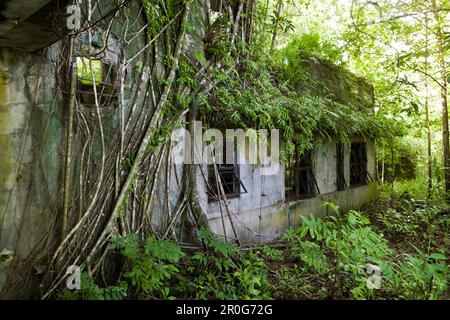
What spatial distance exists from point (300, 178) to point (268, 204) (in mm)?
1695

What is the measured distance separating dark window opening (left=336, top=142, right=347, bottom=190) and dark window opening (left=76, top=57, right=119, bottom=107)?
6.92 metres

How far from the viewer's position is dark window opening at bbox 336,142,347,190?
8.88 meters

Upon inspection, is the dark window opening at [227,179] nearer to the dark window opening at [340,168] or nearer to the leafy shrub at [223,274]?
the leafy shrub at [223,274]

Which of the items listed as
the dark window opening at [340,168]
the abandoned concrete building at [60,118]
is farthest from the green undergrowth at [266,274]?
the dark window opening at [340,168]

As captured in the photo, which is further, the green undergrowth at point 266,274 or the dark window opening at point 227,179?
the dark window opening at point 227,179

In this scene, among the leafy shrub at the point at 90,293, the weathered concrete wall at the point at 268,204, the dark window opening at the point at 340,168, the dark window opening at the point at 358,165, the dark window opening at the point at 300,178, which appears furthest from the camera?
the dark window opening at the point at 358,165

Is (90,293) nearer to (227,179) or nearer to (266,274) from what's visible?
(266,274)

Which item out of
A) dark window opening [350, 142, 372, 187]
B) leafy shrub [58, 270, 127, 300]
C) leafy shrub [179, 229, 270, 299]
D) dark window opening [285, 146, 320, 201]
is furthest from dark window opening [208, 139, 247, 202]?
dark window opening [350, 142, 372, 187]

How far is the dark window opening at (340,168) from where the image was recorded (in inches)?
349

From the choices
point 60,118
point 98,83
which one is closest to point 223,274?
point 60,118

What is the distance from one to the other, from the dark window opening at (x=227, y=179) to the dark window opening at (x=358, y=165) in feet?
18.3

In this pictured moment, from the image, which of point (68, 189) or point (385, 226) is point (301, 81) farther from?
point (68, 189)

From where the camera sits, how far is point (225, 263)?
14.1 ft
